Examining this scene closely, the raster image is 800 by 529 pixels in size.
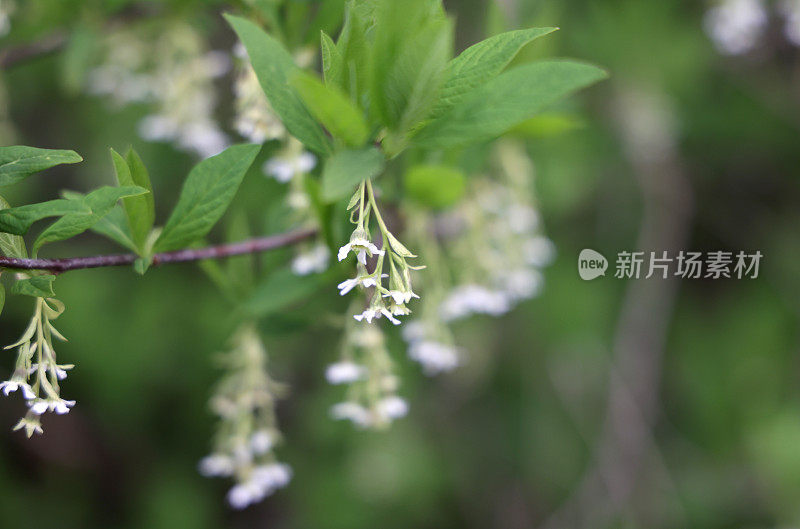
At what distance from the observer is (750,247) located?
297 centimetres

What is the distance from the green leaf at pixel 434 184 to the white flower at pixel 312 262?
7.6 inches


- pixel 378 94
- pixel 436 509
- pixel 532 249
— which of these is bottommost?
pixel 436 509

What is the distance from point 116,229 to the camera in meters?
0.98

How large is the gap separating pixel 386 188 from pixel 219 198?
0.41 m

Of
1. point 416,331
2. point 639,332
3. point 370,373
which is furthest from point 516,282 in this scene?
point 639,332

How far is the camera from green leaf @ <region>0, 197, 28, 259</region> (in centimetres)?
85

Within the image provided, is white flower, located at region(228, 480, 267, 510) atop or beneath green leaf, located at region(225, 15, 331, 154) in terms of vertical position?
beneath

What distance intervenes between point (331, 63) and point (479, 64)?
7.5 inches

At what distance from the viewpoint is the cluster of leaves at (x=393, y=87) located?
0.81 metres

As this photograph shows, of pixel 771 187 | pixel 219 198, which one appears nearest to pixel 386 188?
pixel 219 198

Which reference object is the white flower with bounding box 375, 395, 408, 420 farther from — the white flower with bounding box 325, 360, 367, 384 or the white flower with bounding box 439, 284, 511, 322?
the white flower with bounding box 439, 284, 511, 322

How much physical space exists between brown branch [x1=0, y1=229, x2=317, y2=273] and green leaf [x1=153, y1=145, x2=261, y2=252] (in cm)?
4

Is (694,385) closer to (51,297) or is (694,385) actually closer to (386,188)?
(386,188)

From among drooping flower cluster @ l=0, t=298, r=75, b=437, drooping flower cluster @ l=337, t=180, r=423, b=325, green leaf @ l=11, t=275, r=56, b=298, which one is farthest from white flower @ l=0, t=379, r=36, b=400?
drooping flower cluster @ l=337, t=180, r=423, b=325
